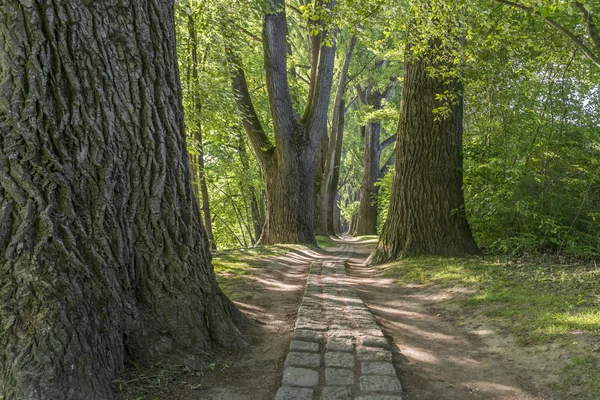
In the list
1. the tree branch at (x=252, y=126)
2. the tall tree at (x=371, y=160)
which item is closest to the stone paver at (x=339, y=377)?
the tree branch at (x=252, y=126)

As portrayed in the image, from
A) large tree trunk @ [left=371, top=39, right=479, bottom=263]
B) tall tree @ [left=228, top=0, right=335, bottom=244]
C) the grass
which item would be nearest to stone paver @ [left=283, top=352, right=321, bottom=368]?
the grass

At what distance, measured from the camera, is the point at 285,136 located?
11.9m

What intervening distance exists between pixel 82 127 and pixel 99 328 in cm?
126

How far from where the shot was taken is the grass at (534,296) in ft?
10.5

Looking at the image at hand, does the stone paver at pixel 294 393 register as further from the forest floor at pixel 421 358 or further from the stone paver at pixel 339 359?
the stone paver at pixel 339 359

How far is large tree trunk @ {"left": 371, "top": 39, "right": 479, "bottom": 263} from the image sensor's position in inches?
285

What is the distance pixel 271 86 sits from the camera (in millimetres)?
11773

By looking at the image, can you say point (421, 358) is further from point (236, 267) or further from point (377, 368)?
point (236, 267)

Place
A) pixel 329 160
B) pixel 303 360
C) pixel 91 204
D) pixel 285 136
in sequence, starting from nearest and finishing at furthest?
pixel 91 204, pixel 303 360, pixel 285 136, pixel 329 160

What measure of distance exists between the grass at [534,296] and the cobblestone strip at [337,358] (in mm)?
1232

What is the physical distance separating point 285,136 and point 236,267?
579cm

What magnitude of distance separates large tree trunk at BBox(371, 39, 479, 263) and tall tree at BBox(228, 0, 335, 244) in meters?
4.81

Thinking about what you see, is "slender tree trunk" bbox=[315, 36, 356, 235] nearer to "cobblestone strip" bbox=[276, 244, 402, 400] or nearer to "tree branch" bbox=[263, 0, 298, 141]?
"tree branch" bbox=[263, 0, 298, 141]

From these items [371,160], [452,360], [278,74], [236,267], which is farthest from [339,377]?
[371,160]
